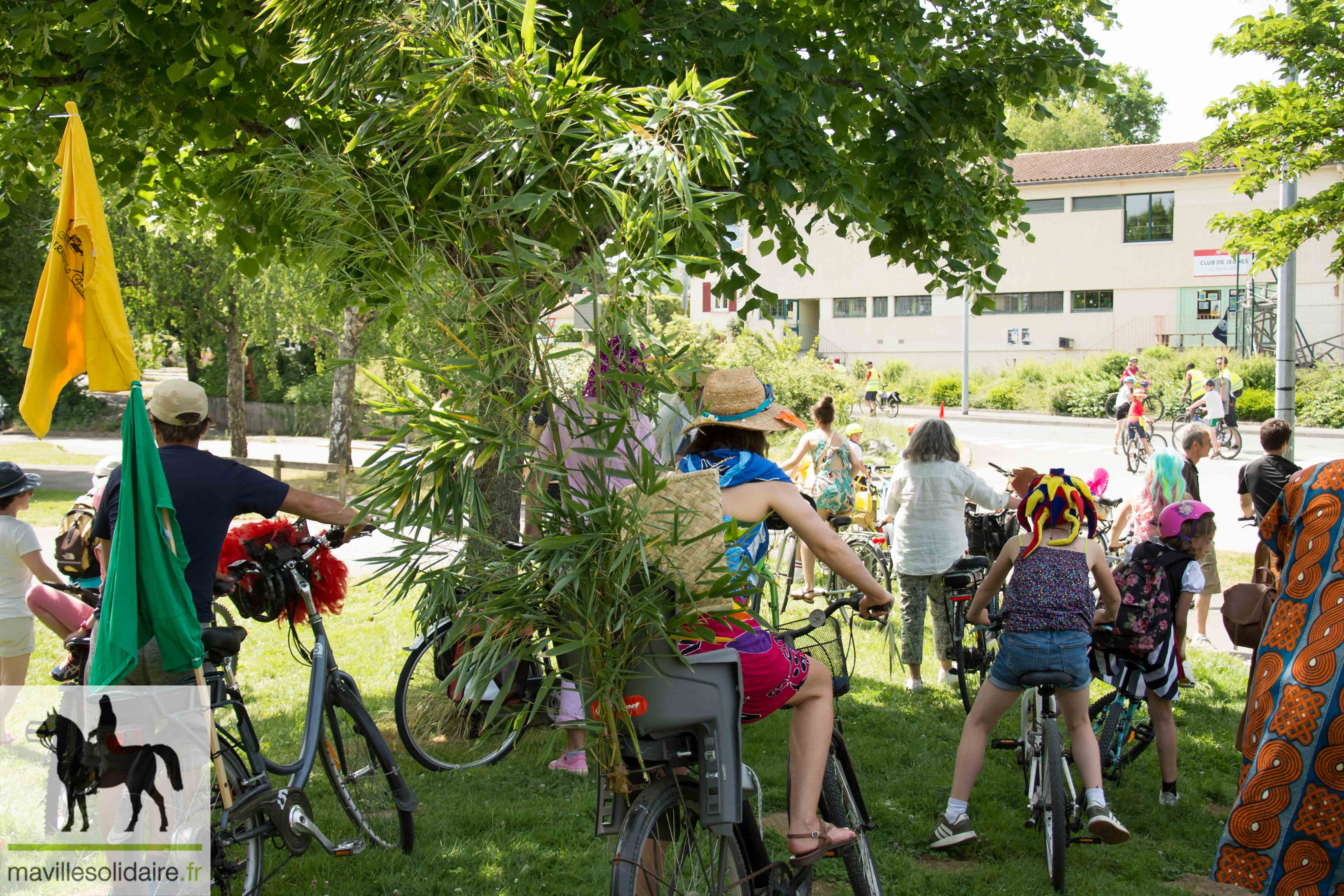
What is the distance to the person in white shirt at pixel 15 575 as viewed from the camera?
18.6ft

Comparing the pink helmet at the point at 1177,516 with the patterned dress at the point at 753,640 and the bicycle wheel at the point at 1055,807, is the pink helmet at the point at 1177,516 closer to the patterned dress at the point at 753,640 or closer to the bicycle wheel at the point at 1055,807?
the bicycle wheel at the point at 1055,807

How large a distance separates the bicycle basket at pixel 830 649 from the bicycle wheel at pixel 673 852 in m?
0.74

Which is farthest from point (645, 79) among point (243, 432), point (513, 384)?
point (243, 432)

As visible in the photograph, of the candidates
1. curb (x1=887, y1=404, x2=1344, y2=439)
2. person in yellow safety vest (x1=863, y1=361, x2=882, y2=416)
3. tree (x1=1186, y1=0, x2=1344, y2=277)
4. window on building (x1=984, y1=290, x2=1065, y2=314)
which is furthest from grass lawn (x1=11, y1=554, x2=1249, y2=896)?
window on building (x1=984, y1=290, x2=1065, y2=314)

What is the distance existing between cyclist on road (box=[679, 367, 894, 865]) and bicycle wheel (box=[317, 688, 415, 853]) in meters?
1.87

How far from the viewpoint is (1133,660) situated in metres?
5.13

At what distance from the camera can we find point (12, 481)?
221 inches

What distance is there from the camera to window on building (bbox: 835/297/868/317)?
48.2 meters

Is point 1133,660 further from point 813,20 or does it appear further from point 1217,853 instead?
point 813,20

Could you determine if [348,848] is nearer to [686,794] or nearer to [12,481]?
[686,794]

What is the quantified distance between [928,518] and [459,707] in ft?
14.8

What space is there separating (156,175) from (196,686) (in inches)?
222

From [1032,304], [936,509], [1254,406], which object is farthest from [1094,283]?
[936,509]

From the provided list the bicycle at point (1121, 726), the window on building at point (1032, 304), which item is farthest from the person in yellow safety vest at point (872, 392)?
the bicycle at point (1121, 726)
